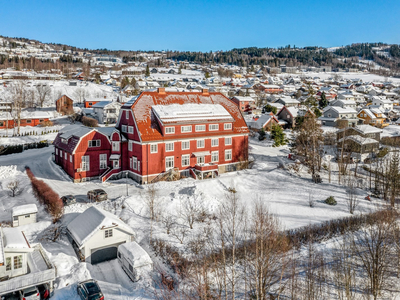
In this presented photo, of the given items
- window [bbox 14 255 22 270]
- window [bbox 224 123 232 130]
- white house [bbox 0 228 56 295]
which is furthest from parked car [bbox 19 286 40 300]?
window [bbox 224 123 232 130]

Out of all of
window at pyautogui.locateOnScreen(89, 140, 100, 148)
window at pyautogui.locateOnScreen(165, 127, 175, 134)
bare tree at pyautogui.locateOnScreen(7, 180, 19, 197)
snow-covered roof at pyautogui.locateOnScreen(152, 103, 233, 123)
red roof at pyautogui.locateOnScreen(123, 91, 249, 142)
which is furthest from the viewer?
snow-covered roof at pyautogui.locateOnScreen(152, 103, 233, 123)

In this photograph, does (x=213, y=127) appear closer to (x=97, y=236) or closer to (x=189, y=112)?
(x=189, y=112)

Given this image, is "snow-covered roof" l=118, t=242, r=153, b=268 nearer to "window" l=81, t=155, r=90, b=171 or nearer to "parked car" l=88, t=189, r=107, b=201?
"parked car" l=88, t=189, r=107, b=201

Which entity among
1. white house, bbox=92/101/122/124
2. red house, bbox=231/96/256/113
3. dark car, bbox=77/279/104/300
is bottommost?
dark car, bbox=77/279/104/300

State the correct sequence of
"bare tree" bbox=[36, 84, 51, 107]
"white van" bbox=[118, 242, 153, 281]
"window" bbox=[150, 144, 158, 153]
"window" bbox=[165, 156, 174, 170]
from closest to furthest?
"white van" bbox=[118, 242, 153, 281], "window" bbox=[150, 144, 158, 153], "window" bbox=[165, 156, 174, 170], "bare tree" bbox=[36, 84, 51, 107]

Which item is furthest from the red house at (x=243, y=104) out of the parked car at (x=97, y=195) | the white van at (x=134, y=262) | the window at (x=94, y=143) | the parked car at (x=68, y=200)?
the white van at (x=134, y=262)

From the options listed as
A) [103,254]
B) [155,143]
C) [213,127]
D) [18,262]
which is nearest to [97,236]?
[103,254]

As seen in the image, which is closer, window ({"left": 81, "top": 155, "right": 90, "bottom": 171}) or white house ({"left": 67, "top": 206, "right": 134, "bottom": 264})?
white house ({"left": 67, "top": 206, "right": 134, "bottom": 264})

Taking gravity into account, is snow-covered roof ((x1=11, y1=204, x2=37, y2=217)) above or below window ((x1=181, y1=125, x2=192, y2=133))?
below
